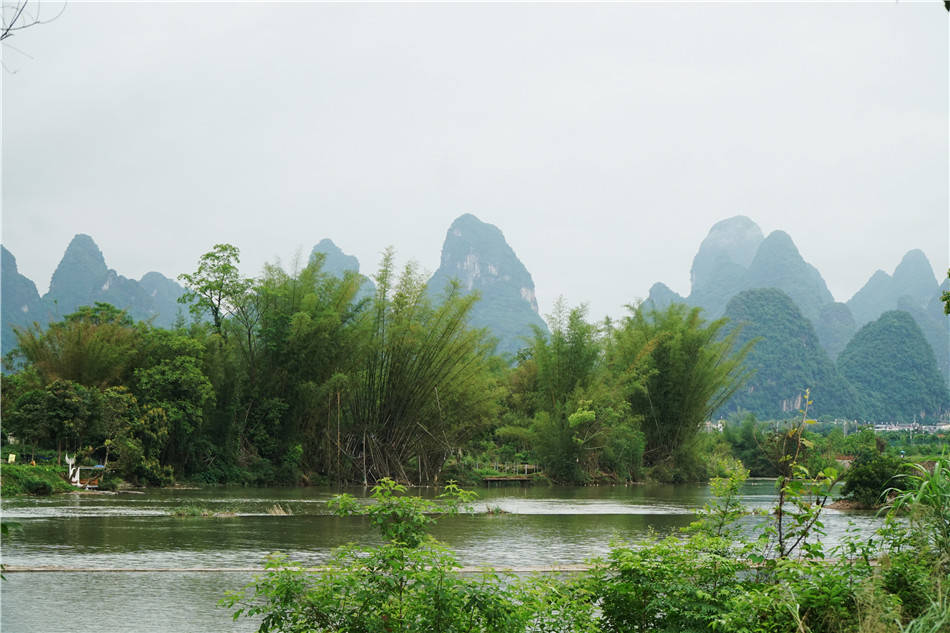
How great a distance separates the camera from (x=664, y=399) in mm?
34031

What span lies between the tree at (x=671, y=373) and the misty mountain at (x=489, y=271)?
8973cm

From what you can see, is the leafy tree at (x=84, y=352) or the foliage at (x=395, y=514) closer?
the foliage at (x=395, y=514)

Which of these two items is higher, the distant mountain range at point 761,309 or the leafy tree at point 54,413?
the distant mountain range at point 761,309

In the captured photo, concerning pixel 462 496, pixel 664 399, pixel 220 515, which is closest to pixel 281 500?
pixel 220 515

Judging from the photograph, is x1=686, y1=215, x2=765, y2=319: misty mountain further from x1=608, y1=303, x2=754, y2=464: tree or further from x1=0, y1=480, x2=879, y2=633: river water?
x1=0, y1=480, x2=879, y2=633: river water

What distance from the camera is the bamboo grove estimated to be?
74.7 feet

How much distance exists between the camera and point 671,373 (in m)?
33.5

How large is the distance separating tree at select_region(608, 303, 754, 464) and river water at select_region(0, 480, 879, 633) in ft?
37.7

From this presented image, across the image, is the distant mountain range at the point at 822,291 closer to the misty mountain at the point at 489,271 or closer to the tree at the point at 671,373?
the misty mountain at the point at 489,271

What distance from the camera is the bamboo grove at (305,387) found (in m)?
22.8

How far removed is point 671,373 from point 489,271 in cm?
10240

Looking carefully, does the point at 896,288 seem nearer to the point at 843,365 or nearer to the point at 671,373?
the point at 843,365

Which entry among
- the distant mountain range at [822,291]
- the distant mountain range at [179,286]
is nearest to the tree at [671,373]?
the distant mountain range at [179,286]

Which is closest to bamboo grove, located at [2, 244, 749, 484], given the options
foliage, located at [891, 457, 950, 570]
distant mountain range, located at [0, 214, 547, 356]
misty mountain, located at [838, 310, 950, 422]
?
foliage, located at [891, 457, 950, 570]
